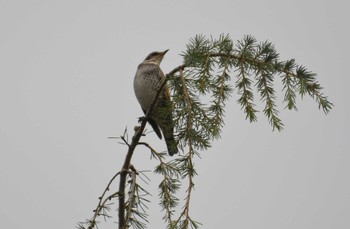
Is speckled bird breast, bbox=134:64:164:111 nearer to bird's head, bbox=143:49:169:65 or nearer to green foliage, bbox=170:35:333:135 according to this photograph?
bird's head, bbox=143:49:169:65

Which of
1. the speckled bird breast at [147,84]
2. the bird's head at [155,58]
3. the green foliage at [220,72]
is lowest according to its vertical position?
the green foliage at [220,72]

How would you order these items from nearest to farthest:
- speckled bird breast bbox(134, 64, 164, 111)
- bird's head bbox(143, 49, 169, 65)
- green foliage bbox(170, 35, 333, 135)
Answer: green foliage bbox(170, 35, 333, 135) → speckled bird breast bbox(134, 64, 164, 111) → bird's head bbox(143, 49, 169, 65)

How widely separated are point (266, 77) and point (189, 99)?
594mm

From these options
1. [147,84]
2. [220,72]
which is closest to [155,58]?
[147,84]

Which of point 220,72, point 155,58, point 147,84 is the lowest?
point 220,72

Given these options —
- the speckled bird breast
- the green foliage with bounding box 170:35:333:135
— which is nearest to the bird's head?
the speckled bird breast

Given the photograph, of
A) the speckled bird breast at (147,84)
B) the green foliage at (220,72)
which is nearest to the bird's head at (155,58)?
the speckled bird breast at (147,84)

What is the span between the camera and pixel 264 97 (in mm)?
3645

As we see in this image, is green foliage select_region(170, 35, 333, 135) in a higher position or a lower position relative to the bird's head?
lower

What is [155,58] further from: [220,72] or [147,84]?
[220,72]

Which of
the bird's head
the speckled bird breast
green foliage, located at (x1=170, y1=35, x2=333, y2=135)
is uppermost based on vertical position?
the bird's head

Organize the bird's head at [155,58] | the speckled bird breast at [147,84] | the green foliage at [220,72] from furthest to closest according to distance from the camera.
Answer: the bird's head at [155,58] < the speckled bird breast at [147,84] < the green foliage at [220,72]

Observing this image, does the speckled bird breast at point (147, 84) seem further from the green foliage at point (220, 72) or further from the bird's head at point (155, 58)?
the green foliage at point (220, 72)

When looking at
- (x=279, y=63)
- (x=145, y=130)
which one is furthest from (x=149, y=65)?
(x=279, y=63)
